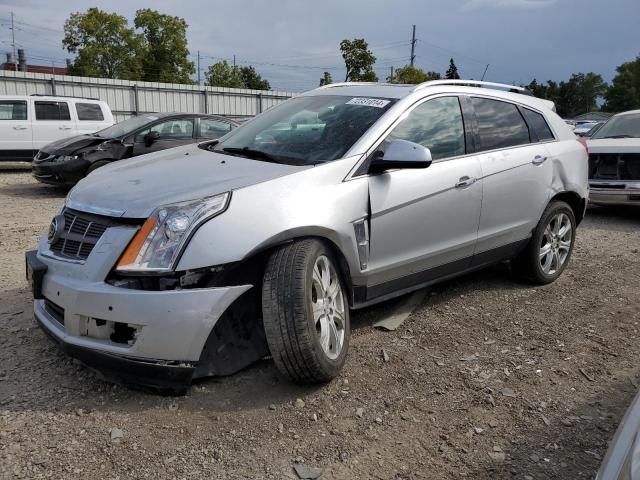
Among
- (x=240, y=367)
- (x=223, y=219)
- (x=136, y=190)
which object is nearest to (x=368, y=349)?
(x=240, y=367)

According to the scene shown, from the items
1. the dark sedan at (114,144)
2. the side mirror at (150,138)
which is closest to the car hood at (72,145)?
the dark sedan at (114,144)

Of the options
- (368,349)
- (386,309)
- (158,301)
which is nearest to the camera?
(158,301)

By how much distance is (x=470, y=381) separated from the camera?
11.0ft

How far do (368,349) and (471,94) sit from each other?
2165 mm

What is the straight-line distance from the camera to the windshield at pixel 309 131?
3621 millimetres

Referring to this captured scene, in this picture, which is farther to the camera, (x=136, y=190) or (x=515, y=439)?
(x=136, y=190)

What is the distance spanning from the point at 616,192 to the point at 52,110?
1236cm

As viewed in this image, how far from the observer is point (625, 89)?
3351 inches

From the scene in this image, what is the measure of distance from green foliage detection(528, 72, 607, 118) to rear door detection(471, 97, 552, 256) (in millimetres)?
96399

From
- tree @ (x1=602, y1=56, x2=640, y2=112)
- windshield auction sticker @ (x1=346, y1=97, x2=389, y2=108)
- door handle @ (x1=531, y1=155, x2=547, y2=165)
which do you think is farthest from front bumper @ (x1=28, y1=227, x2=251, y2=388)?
tree @ (x1=602, y1=56, x2=640, y2=112)

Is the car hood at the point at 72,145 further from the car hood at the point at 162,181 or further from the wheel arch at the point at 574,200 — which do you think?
the wheel arch at the point at 574,200

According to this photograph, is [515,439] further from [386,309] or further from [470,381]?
[386,309]

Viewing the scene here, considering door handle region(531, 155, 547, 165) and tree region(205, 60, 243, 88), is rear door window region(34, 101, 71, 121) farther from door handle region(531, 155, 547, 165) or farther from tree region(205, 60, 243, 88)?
tree region(205, 60, 243, 88)

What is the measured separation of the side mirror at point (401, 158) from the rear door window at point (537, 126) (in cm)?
188
